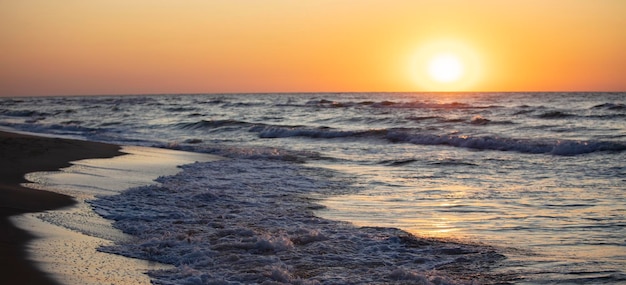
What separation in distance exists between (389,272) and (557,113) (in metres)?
35.3

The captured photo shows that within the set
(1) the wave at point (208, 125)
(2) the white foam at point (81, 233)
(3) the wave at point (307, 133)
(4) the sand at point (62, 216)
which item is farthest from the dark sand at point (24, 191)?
(1) the wave at point (208, 125)

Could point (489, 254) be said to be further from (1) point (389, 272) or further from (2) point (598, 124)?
(2) point (598, 124)

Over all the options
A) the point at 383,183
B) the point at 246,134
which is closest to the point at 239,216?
the point at 383,183

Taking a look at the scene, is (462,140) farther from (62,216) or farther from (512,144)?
(62,216)

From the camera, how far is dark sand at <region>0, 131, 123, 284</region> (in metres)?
5.17

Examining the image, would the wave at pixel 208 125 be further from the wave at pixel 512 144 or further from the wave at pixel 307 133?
the wave at pixel 512 144

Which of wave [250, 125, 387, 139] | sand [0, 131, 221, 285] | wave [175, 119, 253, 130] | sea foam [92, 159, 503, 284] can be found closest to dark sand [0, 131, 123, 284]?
sand [0, 131, 221, 285]

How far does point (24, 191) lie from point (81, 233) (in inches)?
111

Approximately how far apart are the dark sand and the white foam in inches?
5.9

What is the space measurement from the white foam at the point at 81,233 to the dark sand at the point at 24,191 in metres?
0.15

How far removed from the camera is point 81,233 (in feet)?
22.4

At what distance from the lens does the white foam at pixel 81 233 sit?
17.5 feet

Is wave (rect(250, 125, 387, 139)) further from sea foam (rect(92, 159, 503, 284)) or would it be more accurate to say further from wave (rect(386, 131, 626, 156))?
sea foam (rect(92, 159, 503, 284))

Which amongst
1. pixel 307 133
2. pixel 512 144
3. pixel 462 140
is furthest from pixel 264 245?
pixel 307 133
